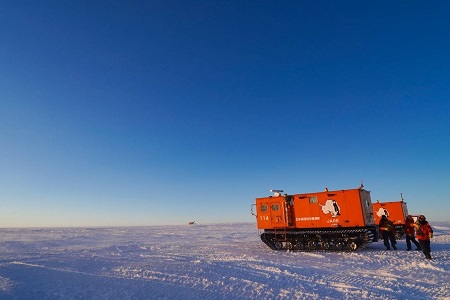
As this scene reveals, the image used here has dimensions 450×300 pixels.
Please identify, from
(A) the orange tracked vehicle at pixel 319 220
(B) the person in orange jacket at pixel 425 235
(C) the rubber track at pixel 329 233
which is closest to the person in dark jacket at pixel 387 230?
→ (A) the orange tracked vehicle at pixel 319 220

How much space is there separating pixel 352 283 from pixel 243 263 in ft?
15.8

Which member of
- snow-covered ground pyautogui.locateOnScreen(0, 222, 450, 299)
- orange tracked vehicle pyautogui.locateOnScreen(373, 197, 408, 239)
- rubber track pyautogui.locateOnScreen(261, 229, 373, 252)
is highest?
orange tracked vehicle pyautogui.locateOnScreen(373, 197, 408, 239)

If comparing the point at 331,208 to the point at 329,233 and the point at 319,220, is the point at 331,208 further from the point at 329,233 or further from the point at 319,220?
the point at 329,233

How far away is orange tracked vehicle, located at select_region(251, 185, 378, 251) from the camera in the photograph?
15.9m

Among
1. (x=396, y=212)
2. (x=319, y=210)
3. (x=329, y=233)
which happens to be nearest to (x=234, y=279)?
(x=329, y=233)

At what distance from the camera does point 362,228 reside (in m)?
15.7

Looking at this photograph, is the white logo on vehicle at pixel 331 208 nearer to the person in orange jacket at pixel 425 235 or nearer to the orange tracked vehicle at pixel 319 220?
the orange tracked vehicle at pixel 319 220

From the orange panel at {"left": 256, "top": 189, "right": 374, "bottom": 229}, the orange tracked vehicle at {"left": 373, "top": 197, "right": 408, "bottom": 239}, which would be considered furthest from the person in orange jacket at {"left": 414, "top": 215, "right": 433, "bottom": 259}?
the orange tracked vehicle at {"left": 373, "top": 197, "right": 408, "bottom": 239}

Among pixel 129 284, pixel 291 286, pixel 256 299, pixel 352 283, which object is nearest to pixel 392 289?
pixel 352 283

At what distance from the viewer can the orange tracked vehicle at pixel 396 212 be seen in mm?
23125

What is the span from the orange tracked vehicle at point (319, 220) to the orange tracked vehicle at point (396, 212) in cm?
832

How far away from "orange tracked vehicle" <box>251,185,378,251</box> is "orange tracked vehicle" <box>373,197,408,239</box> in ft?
27.3

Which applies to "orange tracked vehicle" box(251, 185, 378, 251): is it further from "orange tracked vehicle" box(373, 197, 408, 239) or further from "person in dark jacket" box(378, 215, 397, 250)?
"orange tracked vehicle" box(373, 197, 408, 239)

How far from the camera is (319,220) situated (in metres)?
16.9
